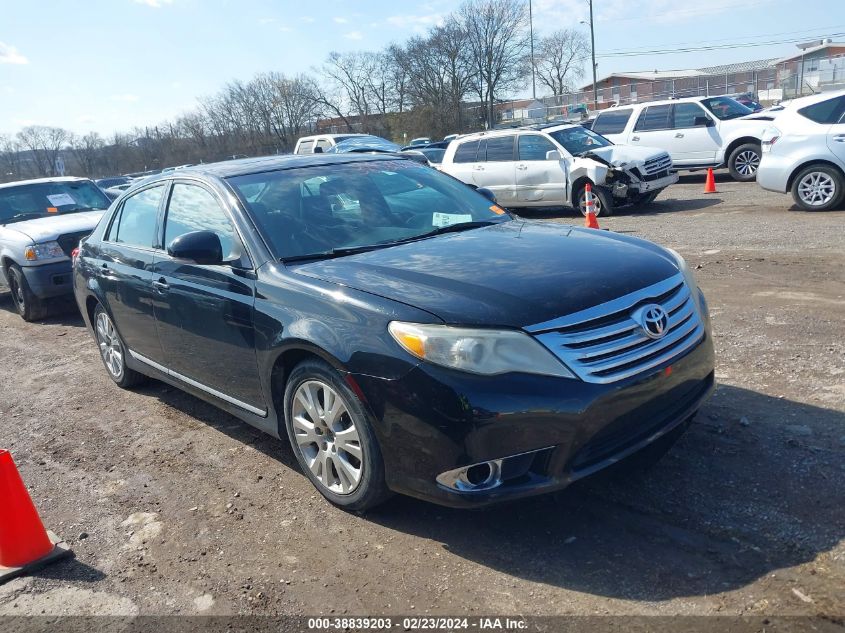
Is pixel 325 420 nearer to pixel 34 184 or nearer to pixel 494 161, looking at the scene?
pixel 34 184

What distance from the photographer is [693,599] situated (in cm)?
278

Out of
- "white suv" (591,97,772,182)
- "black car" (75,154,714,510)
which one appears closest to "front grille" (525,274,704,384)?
"black car" (75,154,714,510)

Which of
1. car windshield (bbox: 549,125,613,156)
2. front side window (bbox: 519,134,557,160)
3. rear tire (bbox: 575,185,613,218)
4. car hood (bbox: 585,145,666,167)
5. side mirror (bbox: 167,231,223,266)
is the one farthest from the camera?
front side window (bbox: 519,134,557,160)

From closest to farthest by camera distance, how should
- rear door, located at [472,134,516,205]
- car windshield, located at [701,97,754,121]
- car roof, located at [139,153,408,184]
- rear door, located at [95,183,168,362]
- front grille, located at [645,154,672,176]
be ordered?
car roof, located at [139,153,408,184]
rear door, located at [95,183,168,362]
front grille, located at [645,154,672,176]
rear door, located at [472,134,516,205]
car windshield, located at [701,97,754,121]

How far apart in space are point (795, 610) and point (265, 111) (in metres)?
66.0

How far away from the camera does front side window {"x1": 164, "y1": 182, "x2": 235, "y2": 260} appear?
4281 millimetres

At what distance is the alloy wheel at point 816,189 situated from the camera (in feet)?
34.5

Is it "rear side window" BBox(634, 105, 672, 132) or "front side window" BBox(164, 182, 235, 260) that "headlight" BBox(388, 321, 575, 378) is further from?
"rear side window" BBox(634, 105, 672, 132)

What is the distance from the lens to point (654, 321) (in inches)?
128

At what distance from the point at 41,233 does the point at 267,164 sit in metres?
5.94

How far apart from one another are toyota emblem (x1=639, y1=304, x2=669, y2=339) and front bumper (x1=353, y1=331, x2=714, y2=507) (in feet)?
0.51

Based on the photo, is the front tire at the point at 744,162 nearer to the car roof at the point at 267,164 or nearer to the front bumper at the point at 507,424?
the car roof at the point at 267,164

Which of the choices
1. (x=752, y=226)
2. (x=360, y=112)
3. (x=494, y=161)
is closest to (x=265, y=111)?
(x=360, y=112)

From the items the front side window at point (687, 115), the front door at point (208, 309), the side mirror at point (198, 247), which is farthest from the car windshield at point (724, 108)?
the side mirror at point (198, 247)
